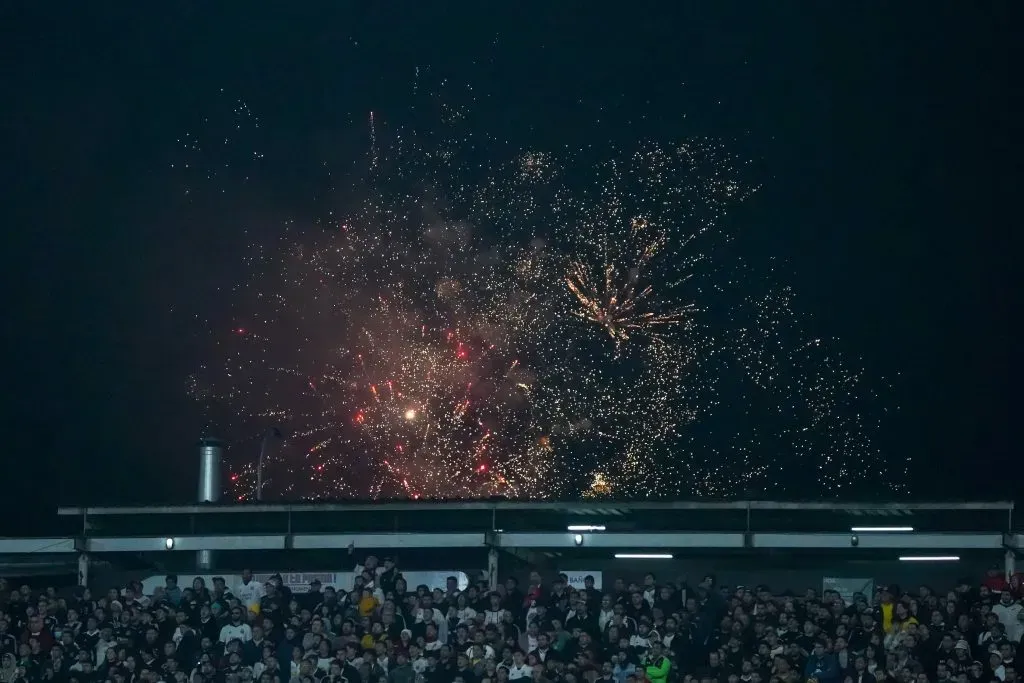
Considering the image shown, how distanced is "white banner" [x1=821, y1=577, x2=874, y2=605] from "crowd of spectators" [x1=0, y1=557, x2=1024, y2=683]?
0.62 metres

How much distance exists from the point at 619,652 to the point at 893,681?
11.8ft

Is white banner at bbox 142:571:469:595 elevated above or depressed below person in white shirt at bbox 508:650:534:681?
above

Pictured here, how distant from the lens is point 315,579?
81.8 feet

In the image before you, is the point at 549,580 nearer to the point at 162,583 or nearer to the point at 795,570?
the point at 795,570

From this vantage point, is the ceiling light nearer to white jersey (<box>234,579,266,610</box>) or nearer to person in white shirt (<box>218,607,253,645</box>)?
person in white shirt (<box>218,607,253,645</box>)

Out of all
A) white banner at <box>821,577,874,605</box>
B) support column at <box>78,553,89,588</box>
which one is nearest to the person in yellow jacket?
white banner at <box>821,577,874,605</box>

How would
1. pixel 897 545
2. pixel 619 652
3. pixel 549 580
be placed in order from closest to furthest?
pixel 619 652, pixel 897 545, pixel 549 580

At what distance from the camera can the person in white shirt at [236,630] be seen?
75.2ft

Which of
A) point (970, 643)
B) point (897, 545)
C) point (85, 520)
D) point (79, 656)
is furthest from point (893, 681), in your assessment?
point (85, 520)

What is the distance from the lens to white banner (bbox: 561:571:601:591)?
24.2m

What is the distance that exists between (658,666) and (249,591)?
24.5ft

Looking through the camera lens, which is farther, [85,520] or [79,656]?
[85,520]

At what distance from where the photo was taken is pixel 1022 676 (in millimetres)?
19281

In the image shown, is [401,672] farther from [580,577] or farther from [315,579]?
[580,577]
